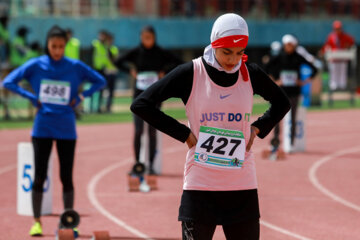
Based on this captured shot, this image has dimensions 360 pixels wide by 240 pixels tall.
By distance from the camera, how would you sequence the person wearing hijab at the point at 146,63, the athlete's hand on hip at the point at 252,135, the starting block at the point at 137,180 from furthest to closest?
the person wearing hijab at the point at 146,63, the starting block at the point at 137,180, the athlete's hand on hip at the point at 252,135

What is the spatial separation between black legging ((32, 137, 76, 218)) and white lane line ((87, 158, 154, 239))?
30.3 inches

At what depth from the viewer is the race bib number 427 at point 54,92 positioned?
25.7ft

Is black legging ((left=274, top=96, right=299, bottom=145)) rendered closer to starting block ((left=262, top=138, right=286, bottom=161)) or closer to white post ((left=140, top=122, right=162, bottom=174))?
starting block ((left=262, top=138, right=286, bottom=161))

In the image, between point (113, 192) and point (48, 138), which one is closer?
point (48, 138)

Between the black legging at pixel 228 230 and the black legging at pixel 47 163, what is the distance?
3342 mm

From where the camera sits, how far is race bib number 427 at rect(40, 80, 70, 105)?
25.7 feet

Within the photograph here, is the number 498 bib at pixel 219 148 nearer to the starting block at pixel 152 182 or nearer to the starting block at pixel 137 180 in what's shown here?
the starting block at pixel 137 180

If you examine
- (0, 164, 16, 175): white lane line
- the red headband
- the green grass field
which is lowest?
the green grass field

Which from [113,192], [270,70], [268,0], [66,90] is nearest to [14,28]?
[268,0]

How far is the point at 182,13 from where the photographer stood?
3981 cm

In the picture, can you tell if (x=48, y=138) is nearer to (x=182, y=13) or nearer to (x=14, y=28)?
(x=14, y=28)

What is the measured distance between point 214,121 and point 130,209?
16.6 feet

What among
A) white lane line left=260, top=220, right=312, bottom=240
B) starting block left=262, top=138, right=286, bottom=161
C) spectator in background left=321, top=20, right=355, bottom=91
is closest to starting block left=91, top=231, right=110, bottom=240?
white lane line left=260, top=220, right=312, bottom=240

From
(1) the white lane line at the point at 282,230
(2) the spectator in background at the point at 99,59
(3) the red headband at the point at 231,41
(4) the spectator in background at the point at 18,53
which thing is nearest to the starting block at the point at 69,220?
(1) the white lane line at the point at 282,230
